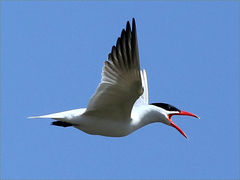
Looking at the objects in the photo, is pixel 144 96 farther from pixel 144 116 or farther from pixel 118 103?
pixel 118 103

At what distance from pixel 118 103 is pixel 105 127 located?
48cm

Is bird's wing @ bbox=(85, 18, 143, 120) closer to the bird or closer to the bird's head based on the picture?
the bird

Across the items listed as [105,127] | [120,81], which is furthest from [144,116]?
[120,81]

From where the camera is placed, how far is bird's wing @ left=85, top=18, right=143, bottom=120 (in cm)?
817

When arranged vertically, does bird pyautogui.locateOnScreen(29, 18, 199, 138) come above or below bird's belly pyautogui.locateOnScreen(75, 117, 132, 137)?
above

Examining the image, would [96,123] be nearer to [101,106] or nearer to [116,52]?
[101,106]

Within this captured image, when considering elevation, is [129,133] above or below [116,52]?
below

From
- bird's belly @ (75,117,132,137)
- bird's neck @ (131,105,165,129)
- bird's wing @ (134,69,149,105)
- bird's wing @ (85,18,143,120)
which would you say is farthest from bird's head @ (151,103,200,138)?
bird's wing @ (85,18,143,120)

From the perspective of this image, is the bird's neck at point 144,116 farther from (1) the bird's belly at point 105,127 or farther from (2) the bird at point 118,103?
(1) the bird's belly at point 105,127

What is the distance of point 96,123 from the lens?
890cm

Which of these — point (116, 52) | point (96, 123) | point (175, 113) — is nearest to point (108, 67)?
point (116, 52)

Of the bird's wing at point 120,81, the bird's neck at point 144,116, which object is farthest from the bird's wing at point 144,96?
the bird's wing at point 120,81

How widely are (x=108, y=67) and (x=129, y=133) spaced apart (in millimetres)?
1316

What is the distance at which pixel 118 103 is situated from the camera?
28.7 feet
